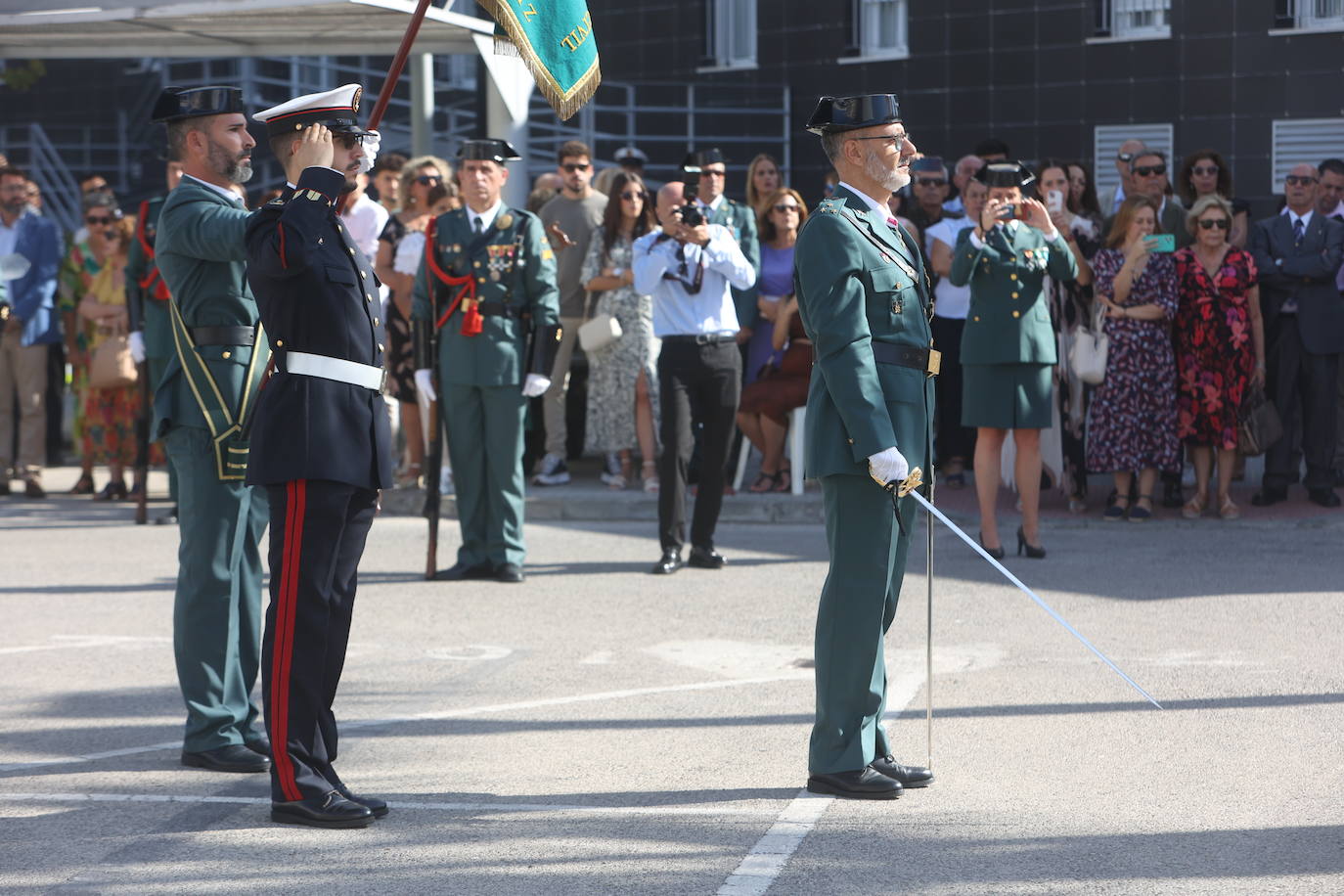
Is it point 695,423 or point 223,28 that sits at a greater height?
point 223,28

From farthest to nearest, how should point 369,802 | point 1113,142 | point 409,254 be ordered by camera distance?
point 1113,142, point 409,254, point 369,802

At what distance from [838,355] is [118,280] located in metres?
8.87

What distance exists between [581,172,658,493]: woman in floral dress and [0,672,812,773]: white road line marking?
527 centimetres

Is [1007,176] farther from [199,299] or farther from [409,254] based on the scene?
[199,299]

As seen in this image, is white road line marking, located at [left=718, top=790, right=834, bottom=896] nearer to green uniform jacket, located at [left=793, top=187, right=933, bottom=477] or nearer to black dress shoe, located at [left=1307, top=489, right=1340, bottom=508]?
green uniform jacket, located at [left=793, top=187, right=933, bottom=477]

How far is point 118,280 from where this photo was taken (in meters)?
13.3

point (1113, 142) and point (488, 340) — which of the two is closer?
point (488, 340)

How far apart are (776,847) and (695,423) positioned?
16.9 ft

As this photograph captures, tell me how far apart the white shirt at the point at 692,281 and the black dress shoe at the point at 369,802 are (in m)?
4.74

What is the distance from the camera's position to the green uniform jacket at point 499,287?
9922 millimetres

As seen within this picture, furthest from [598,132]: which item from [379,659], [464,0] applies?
[379,659]

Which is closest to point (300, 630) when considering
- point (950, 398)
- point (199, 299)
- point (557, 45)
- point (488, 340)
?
point (199, 299)

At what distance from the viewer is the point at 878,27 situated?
73.4 feet

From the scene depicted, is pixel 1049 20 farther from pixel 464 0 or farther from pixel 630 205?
pixel 630 205
